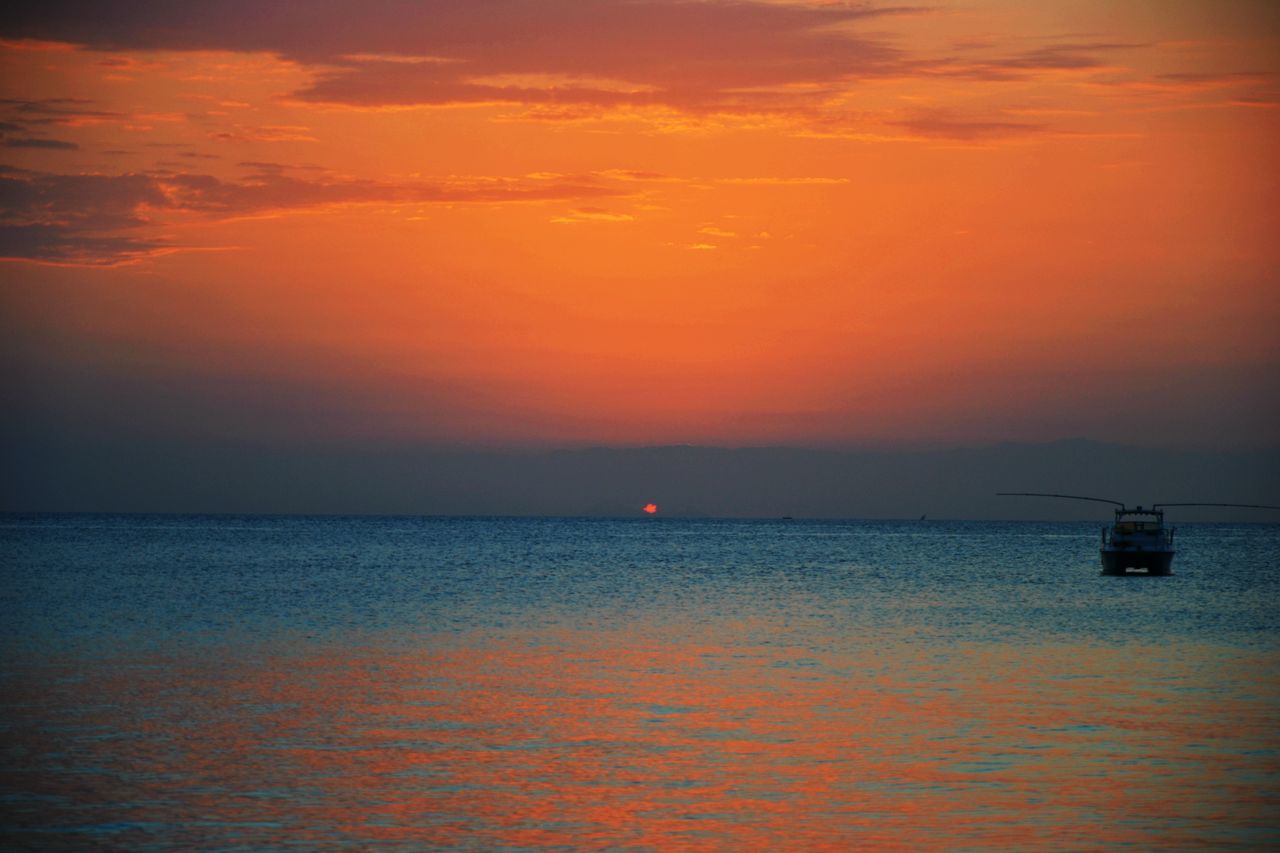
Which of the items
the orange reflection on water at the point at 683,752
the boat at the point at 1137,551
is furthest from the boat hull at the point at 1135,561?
the orange reflection on water at the point at 683,752

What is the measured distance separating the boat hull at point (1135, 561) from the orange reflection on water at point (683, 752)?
46.2 metres

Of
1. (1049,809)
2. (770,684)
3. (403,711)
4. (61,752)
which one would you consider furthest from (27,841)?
(770,684)

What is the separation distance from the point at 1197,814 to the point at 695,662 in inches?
717

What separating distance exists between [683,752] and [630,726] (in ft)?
9.00

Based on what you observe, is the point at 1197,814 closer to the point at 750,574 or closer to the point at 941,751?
the point at 941,751

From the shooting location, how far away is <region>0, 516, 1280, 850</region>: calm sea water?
1877 cm

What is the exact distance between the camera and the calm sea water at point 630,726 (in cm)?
1877

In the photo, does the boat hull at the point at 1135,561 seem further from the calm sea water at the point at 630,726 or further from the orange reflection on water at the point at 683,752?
the orange reflection on water at the point at 683,752

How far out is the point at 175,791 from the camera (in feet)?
67.4

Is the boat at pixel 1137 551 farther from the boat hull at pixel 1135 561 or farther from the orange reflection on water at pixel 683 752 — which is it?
the orange reflection on water at pixel 683 752

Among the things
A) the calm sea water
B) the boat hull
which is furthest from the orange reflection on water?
the boat hull

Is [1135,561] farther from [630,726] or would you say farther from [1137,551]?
[630,726]

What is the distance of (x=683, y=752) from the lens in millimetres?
23484

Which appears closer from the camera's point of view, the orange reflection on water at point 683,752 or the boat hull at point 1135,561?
the orange reflection on water at point 683,752
